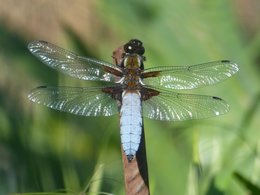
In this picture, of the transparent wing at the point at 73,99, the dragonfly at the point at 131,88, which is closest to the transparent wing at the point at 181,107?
the dragonfly at the point at 131,88

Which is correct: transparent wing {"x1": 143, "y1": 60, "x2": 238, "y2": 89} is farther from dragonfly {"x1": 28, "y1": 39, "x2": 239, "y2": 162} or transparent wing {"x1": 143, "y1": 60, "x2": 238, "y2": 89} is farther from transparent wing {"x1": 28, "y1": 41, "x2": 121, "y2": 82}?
transparent wing {"x1": 28, "y1": 41, "x2": 121, "y2": 82}

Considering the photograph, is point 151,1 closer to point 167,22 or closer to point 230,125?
point 167,22

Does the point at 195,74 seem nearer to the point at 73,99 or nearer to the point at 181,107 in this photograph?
the point at 181,107

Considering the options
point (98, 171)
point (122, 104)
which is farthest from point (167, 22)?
point (98, 171)

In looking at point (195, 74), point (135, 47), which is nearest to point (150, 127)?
point (195, 74)

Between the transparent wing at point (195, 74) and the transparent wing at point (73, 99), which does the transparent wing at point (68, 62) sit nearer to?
the transparent wing at point (73, 99)
